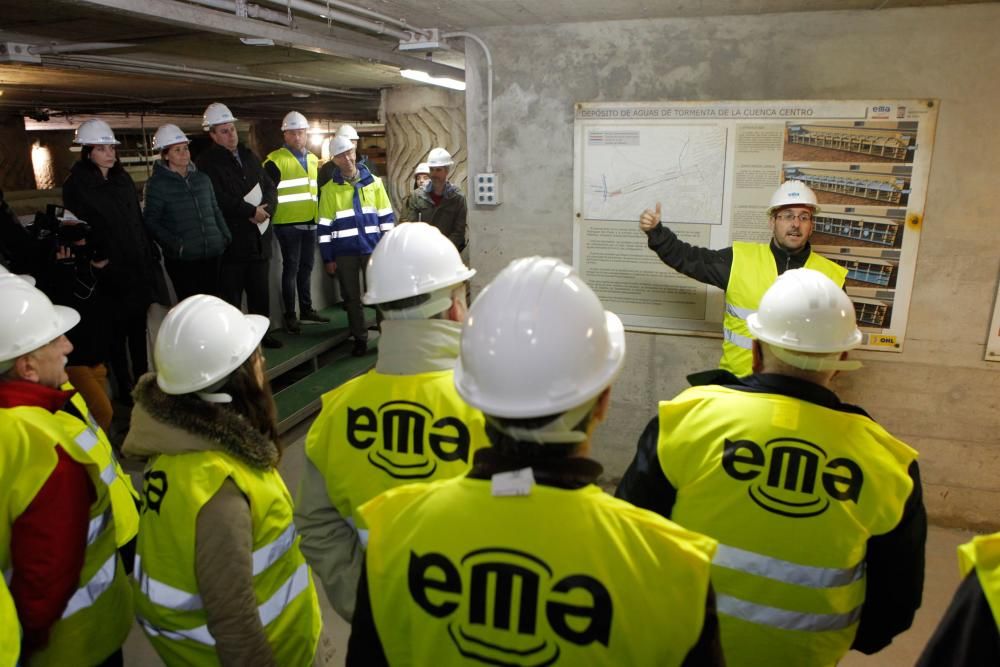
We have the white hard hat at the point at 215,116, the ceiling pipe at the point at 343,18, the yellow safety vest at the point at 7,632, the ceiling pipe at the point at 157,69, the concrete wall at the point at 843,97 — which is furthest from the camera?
the white hard hat at the point at 215,116

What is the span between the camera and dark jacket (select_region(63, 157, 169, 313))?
14.0ft

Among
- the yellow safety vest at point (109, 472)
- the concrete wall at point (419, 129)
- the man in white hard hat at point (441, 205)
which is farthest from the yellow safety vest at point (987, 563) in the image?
the concrete wall at point (419, 129)

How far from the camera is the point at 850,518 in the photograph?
1.63 m

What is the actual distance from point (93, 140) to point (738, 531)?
181 inches

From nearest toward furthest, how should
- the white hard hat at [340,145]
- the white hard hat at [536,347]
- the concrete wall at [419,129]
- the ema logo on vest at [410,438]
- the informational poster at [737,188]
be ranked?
the white hard hat at [536,347], the ema logo on vest at [410,438], the informational poster at [737,188], the white hard hat at [340,145], the concrete wall at [419,129]

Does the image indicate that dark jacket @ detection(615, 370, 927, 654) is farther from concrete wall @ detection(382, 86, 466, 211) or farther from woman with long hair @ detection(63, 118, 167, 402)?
concrete wall @ detection(382, 86, 466, 211)

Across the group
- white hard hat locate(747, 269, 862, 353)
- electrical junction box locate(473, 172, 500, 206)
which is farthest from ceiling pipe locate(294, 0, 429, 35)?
white hard hat locate(747, 269, 862, 353)

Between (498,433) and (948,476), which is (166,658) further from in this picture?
(948,476)

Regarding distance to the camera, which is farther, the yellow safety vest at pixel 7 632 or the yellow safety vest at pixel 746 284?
the yellow safety vest at pixel 746 284

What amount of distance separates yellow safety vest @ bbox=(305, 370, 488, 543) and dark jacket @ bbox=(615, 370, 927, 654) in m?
0.49

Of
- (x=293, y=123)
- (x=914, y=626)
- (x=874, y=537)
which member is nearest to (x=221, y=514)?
(x=874, y=537)

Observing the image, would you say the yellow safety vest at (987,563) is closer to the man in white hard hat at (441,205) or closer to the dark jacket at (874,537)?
the dark jacket at (874,537)

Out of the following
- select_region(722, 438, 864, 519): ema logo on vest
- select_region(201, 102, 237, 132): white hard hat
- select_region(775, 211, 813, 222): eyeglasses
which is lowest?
select_region(722, 438, 864, 519): ema logo on vest

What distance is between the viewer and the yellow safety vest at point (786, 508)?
1.64 m
